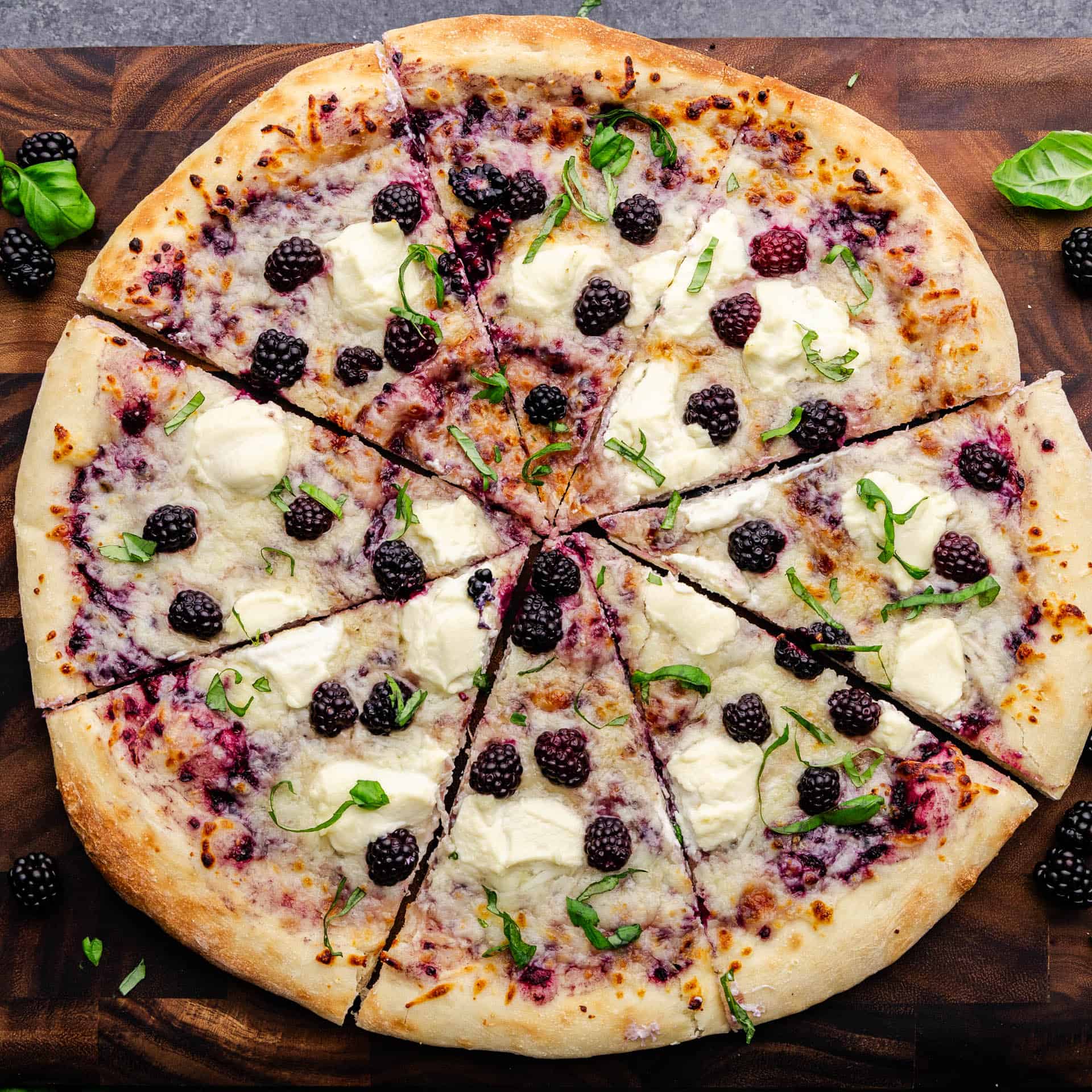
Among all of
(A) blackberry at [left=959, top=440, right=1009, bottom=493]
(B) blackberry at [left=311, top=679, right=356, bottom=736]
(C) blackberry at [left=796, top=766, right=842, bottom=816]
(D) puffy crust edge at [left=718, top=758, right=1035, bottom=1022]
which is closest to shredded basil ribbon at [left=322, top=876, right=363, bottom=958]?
(B) blackberry at [left=311, top=679, right=356, bottom=736]

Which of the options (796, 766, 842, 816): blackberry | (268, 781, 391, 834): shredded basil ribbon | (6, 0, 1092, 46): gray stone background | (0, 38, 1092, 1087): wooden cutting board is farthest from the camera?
(6, 0, 1092, 46): gray stone background

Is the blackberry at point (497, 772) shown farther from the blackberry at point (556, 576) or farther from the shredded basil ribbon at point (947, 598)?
the shredded basil ribbon at point (947, 598)

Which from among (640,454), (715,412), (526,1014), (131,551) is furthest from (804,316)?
(526,1014)

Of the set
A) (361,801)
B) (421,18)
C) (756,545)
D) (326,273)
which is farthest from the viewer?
(421,18)

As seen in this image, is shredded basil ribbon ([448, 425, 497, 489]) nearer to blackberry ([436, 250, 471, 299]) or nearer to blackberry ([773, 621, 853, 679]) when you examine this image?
blackberry ([436, 250, 471, 299])

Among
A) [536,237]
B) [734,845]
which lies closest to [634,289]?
[536,237]

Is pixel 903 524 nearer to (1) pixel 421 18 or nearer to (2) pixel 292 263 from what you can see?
(2) pixel 292 263

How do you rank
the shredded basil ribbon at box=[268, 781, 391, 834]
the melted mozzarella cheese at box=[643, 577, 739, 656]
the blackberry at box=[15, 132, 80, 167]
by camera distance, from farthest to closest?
the blackberry at box=[15, 132, 80, 167] → the melted mozzarella cheese at box=[643, 577, 739, 656] → the shredded basil ribbon at box=[268, 781, 391, 834]
